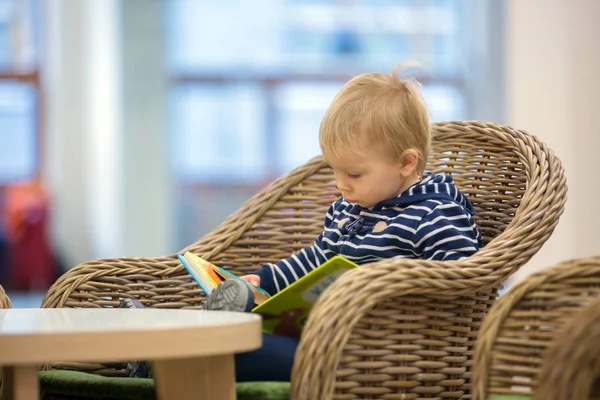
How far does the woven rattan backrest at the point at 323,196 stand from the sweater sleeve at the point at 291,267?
0.14 metres

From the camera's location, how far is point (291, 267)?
1583 mm

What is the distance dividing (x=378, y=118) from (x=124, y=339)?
61 centimetres

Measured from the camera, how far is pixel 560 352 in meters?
0.92

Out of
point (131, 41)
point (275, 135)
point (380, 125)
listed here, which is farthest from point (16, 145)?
point (380, 125)

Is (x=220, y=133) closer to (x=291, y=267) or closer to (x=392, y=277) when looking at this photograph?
(x=291, y=267)

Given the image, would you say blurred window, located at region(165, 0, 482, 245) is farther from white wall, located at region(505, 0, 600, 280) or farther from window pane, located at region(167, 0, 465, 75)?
white wall, located at region(505, 0, 600, 280)

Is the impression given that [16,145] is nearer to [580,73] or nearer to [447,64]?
[447,64]

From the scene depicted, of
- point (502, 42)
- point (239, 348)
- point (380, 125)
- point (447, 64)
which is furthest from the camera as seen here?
point (447, 64)

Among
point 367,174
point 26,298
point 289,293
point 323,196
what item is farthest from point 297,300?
point 26,298

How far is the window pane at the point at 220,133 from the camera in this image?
18.0ft

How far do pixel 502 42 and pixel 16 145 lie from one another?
10.5 ft

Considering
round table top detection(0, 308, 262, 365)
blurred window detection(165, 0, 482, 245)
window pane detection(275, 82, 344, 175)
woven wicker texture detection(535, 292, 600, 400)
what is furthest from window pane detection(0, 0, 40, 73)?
woven wicker texture detection(535, 292, 600, 400)

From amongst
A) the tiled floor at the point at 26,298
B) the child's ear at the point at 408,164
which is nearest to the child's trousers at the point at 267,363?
the child's ear at the point at 408,164

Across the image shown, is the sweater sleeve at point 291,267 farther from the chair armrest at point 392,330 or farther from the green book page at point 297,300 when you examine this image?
the chair armrest at point 392,330
